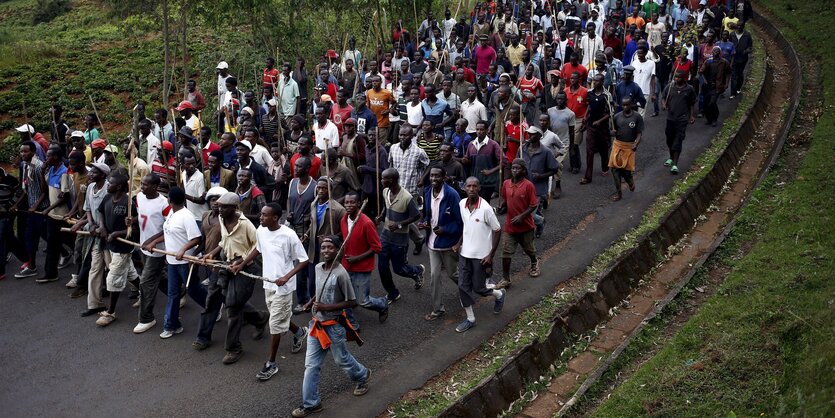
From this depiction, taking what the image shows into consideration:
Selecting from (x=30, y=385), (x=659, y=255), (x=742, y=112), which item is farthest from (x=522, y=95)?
(x=30, y=385)

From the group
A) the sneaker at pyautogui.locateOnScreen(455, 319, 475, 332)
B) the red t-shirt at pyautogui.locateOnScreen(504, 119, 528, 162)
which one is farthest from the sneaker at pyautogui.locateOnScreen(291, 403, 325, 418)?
the red t-shirt at pyautogui.locateOnScreen(504, 119, 528, 162)

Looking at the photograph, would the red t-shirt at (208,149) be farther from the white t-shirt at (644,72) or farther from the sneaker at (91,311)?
the white t-shirt at (644,72)

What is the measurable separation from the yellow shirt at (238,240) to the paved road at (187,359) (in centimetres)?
117

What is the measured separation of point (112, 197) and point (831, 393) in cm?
808

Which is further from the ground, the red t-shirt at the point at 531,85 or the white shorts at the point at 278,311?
the red t-shirt at the point at 531,85

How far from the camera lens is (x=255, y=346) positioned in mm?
9477

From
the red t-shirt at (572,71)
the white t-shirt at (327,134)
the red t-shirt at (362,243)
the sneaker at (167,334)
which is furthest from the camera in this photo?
the red t-shirt at (572,71)

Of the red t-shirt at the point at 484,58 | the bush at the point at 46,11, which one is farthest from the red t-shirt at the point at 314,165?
the bush at the point at 46,11

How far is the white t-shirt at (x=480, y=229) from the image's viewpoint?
941 centimetres

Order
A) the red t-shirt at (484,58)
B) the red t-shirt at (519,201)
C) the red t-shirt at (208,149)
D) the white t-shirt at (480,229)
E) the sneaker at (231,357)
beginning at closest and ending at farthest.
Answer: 1. the sneaker at (231,357)
2. the white t-shirt at (480,229)
3. the red t-shirt at (519,201)
4. the red t-shirt at (208,149)
5. the red t-shirt at (484,58)

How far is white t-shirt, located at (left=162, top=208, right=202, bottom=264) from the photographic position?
30.9ft

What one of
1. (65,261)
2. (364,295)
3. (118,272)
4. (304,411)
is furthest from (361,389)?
(65,261)

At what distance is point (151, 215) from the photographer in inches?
386

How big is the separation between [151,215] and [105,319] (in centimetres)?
147
